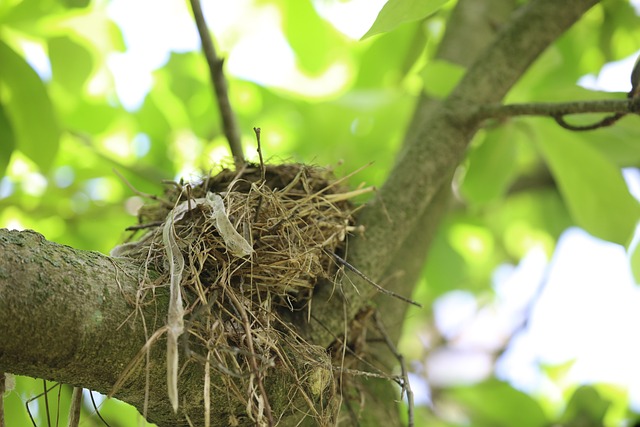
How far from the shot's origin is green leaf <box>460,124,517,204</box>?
5.18 ft

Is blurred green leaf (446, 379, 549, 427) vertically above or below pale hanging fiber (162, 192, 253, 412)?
above

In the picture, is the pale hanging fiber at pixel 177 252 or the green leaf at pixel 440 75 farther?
the green leaf at pixel 440 75

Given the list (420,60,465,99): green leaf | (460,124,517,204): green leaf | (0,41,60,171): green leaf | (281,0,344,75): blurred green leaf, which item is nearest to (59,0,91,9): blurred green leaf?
(0,41,60,171): green leaf

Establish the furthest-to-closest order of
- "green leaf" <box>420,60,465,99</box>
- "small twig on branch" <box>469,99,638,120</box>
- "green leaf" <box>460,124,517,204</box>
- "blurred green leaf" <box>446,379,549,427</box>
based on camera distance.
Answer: "blurred green leaf" <box>446,379,549,427</box>
"green leaf" <box>460,124,517,204</box>
"green leaf" <box>420,60,465,99</box>
"small twig on branch" <box>469,99,638,120</box>

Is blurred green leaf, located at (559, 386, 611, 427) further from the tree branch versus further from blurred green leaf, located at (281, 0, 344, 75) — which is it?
blurred green leaf, located at (281, 0, 344, 75)

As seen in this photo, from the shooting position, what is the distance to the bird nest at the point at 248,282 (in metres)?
0.83

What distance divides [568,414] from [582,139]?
88 centimetres

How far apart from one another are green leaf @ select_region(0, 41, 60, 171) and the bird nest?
468 millimetres

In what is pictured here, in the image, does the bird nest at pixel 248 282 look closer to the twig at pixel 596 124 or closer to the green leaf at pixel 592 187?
the twig at pixel 596 124

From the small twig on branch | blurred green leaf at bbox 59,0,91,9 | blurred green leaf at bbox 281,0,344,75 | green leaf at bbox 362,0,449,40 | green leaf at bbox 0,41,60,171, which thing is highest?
blurred green leaf at bbox 281,0,344,75

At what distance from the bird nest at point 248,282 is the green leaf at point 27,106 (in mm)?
468

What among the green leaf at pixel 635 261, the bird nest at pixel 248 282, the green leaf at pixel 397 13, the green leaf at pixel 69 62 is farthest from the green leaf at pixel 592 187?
the green leaf at pixel 69 62

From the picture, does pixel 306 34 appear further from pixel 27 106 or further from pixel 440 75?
pixel 27 106

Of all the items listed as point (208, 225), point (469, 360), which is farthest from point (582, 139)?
point (469, 360)
